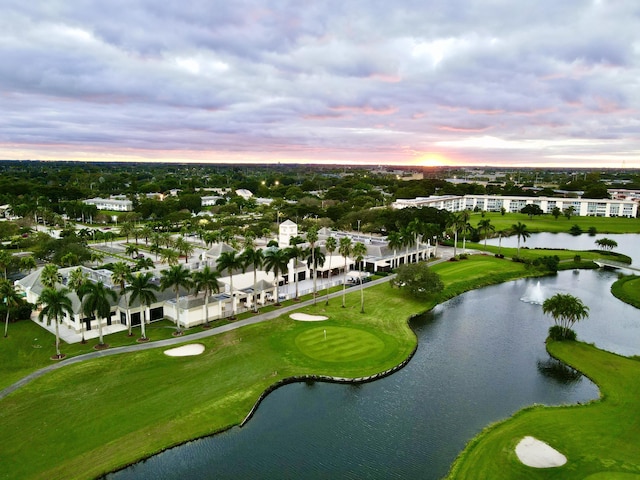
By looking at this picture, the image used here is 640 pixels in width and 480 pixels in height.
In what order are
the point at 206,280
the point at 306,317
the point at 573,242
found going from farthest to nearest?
1. the point at 573,242
2. the point at 306,317
3. the point at 206,280

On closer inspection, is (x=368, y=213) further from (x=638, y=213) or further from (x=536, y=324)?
(x=638, y=213)

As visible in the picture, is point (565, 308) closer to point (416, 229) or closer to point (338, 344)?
point (338, 344)

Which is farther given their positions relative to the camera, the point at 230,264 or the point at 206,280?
the point at 230,264

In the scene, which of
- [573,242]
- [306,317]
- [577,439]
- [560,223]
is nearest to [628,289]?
[577,439]

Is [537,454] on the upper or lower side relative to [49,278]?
lower

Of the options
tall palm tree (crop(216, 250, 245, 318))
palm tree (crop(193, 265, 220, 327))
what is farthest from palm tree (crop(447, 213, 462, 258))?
palm tree (crop(193, 265, 220, 327))

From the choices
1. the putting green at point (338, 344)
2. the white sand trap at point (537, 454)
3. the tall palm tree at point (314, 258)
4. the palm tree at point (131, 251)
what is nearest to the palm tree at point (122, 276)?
the putting green at point (338, 344)
